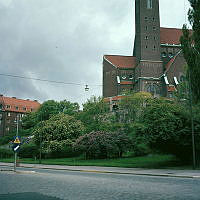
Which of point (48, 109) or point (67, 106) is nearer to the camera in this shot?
point (48, 109)

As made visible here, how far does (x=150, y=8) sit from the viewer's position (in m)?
75.6

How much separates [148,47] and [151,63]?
453cm

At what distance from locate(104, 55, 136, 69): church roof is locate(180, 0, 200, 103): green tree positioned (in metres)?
55.5

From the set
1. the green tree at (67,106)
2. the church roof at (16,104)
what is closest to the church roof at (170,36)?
the green tree at (67,106)

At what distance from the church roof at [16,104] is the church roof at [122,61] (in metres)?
40.6

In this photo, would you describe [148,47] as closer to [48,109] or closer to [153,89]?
[153,89]

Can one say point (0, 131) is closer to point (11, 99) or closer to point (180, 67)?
point (11, 99)

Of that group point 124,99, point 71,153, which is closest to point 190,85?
point 71,153

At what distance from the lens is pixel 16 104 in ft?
338

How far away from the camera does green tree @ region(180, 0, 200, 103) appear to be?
24641mm

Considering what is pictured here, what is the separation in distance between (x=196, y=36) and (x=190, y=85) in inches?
182

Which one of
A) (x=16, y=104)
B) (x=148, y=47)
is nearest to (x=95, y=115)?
(x=148, y=47)

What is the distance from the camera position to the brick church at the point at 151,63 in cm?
7306

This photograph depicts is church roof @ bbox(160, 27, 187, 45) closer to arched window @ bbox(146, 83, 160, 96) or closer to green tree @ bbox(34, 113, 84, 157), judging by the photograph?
arched window @ bbox(146, 83, 160, 96)
